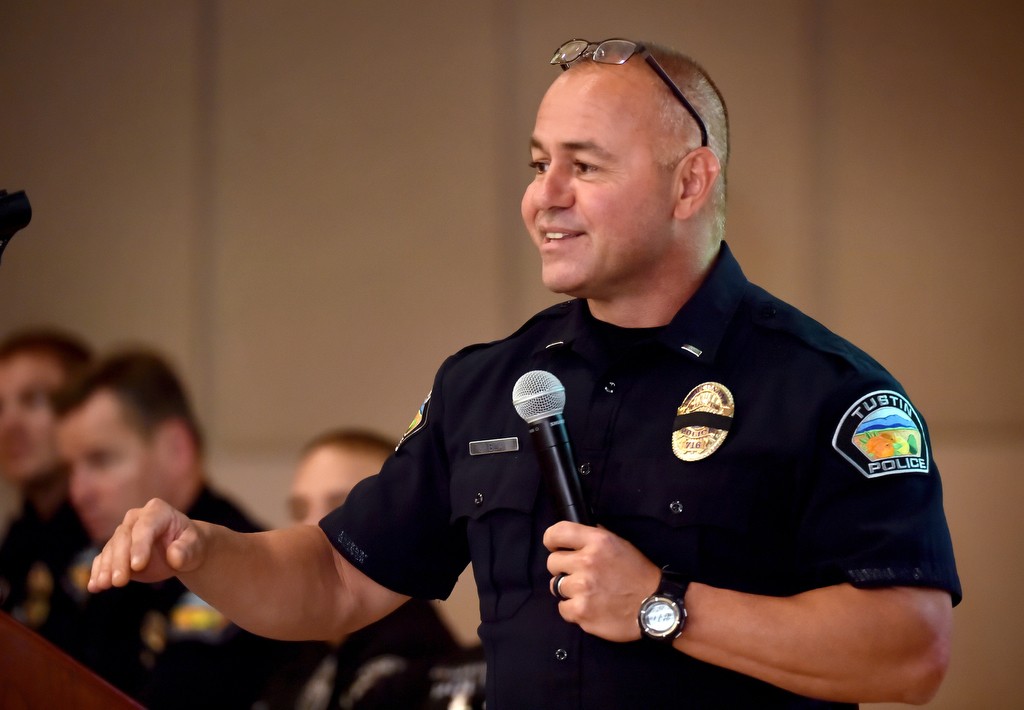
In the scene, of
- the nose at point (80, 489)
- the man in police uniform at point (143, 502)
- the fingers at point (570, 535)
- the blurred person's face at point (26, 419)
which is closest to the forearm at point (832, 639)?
the fingers at point (570, 535)

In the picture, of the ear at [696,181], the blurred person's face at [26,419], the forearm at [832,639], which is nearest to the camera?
the forearm at [832,639]

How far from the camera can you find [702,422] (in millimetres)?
1395

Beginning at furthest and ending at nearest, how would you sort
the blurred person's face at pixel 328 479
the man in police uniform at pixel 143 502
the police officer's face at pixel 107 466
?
1. the police officer's face at pixel 107 466
2. the blurred person's face at pixel 328 479
3. the man in police uniform at pixel 143 502

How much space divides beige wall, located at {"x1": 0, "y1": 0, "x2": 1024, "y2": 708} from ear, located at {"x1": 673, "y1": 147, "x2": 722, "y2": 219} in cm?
200

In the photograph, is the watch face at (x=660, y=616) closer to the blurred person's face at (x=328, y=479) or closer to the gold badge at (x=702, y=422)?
the gold badge at (x=702, y=422)

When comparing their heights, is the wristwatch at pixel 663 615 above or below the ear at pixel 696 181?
below

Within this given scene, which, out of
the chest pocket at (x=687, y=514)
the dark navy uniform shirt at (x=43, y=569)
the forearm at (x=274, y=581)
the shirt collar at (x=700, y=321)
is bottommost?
the dark navy uniform shirt at (x=43, y=569)

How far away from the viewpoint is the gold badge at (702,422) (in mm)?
1377

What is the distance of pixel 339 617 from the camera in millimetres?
1559

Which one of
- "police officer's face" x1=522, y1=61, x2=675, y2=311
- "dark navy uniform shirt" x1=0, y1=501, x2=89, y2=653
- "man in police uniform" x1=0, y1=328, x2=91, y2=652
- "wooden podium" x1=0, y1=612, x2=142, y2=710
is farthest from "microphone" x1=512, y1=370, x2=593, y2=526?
"man in police uniform" x1=0, y1=328, x2=91, y2=652

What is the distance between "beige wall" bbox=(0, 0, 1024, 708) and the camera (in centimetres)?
342

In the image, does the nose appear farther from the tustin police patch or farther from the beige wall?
the tustin police patch

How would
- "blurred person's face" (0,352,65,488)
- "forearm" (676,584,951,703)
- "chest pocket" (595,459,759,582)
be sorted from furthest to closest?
"blurred person's face" (0,352,65,488) → "chest pocket" (595,459,759,582) → "forearm" (676,584,951,703)

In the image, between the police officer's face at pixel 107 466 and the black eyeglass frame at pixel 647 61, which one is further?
the police officer's face at pixel 107 466
